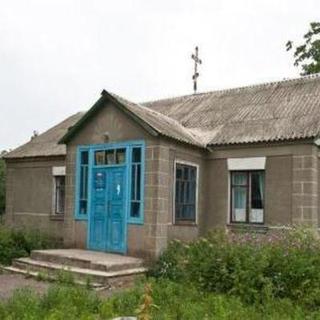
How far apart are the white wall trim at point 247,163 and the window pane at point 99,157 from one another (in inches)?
129

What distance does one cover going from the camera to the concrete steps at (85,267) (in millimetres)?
11305

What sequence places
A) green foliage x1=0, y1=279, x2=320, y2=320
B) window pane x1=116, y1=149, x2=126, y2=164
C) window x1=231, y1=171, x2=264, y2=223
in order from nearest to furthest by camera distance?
green foliage x1=0, y1=279, x2=320, y2=320, window pane x1=116, y1=149, x2=126, y2=164, window x1=231, y1=171, x2=264, y2=223

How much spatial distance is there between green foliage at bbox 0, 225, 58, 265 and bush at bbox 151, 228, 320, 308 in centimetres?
430

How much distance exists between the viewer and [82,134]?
47.8 feet

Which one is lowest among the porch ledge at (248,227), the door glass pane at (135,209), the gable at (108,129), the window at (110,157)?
the porch ledge at (248,227)

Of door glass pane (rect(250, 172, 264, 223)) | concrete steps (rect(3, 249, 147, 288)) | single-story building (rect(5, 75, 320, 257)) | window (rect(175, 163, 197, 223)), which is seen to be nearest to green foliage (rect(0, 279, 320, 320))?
concrete steps (rect(3, 249, 147, 288))

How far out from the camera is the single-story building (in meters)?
12.9

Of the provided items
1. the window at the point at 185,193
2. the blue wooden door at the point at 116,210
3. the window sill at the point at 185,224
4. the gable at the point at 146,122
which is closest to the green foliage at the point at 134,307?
the blue wooden door at the point at 116,210

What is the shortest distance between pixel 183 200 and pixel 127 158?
178 centimetres

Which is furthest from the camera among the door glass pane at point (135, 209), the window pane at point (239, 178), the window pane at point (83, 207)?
the window pane at point (83, 207)

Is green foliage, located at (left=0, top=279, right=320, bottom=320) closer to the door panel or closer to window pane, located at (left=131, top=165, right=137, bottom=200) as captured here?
window pane, located at (left=131, top=165, right=137, bottom=200)

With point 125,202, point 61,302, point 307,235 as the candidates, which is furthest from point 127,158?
point 61,302

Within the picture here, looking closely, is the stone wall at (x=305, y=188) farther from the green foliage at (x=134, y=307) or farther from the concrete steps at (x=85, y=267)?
the green foliage at (x=134, y=307)

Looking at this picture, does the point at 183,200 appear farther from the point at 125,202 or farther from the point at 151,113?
the point at 151,113
